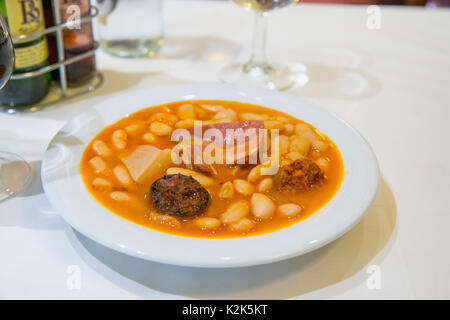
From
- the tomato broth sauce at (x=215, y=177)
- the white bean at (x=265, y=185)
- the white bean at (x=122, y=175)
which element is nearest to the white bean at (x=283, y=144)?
the tomato broth sauce at (x=215, y=177)

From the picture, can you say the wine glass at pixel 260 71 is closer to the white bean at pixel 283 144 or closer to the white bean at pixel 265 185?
the white bean at pixel 283 144

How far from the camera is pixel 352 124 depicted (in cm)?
143

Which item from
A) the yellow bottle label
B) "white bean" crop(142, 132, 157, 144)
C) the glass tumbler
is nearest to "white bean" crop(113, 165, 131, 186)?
"white bean" crop(142, 132, 157, 144)

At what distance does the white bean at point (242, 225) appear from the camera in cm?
91

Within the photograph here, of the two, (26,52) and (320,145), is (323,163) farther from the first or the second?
(26,52)

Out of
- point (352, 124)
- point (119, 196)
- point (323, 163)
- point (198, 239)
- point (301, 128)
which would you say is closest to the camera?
point (198, 239)

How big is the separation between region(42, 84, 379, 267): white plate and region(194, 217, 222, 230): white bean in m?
0.04

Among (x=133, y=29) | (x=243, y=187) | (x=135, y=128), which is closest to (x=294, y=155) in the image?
(x=243, y=187)

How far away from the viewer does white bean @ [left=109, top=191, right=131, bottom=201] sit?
0.97 meters

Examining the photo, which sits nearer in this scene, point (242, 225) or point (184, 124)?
point (242, 225)

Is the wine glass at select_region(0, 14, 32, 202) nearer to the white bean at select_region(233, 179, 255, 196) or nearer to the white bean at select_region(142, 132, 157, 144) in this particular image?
the white bean at select_region(142, 132, 157, 144)

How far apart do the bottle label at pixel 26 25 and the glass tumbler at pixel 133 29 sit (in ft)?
1.15

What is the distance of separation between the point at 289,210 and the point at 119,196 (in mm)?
299

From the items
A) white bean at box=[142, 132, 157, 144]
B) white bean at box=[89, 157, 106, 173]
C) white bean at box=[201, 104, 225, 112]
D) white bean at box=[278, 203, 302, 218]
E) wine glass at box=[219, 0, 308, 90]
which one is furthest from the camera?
wine glass at box=[219, 0, 308, 90]
